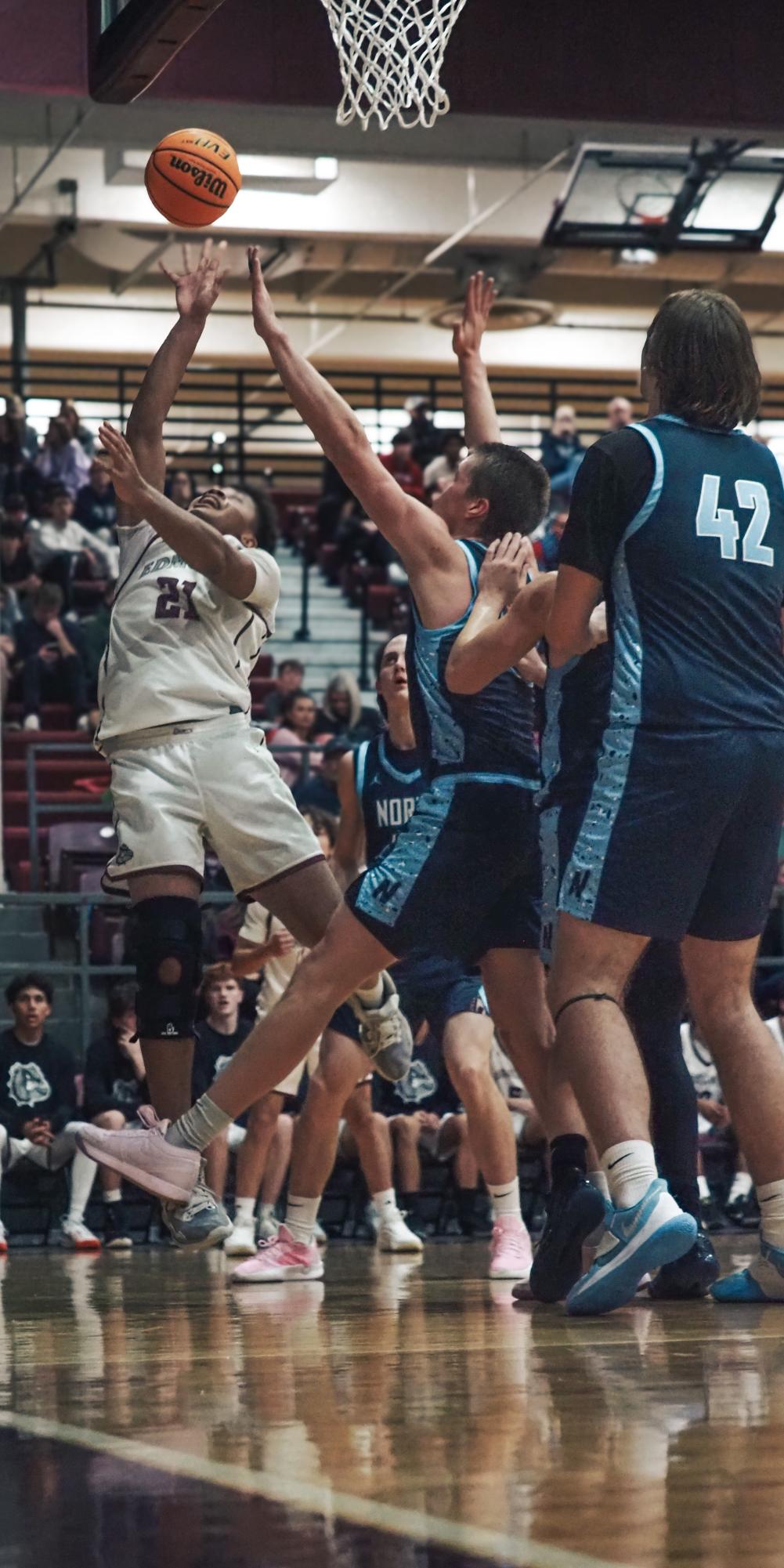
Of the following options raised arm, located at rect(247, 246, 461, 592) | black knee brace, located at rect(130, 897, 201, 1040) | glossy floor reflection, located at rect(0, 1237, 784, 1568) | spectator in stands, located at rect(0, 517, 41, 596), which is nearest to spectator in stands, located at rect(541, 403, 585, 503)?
spectator in stands, located at rect(0, 517, 41, 596)

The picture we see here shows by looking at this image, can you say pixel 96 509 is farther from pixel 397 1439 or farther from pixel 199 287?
pixel 397 1439

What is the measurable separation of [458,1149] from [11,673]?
24.5 ft

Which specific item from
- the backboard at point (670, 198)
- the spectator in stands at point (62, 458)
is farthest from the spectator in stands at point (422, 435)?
the backboard at point (670, 198)

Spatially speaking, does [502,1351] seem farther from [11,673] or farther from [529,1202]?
[11,673]

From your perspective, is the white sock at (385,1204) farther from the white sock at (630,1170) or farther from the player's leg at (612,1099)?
the white sock at (630,1170)

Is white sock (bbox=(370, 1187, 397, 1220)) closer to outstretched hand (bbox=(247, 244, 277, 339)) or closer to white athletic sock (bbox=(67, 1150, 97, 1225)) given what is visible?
white athletic sock (bbox=(67, 1150, 97, 1225))

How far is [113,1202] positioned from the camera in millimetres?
10188

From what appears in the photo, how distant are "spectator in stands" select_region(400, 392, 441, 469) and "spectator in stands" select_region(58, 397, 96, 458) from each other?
11.5 feet

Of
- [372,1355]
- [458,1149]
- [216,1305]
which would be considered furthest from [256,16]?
[372,1355]

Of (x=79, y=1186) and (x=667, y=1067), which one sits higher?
(x=667, y=1067)

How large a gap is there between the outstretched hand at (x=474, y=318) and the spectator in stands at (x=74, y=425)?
1492cm

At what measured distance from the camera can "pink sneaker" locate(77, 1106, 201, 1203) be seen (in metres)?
5.61

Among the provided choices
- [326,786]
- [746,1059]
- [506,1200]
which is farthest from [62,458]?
[746,1059]

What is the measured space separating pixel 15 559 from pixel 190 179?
12.3m
